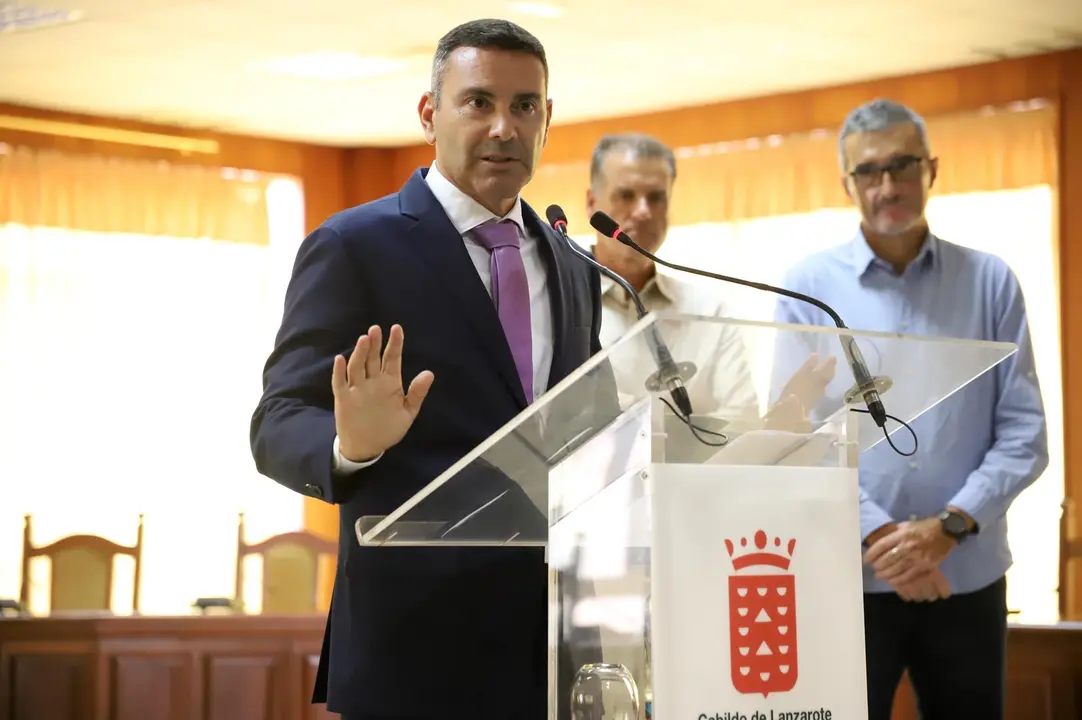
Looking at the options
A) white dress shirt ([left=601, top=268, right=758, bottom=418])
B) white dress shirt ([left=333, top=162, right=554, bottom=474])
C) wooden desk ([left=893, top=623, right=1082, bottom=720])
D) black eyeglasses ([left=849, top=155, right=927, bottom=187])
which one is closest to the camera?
white dress shirt ([left=601, top=268, right=758, bottom=418])

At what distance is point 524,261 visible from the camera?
199 centimetres

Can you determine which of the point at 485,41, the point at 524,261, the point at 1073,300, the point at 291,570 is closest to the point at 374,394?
the point at 524,261

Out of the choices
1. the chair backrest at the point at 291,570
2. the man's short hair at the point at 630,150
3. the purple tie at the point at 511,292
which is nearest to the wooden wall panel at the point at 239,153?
the chair backrest at the point at 291,570

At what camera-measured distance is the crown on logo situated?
4.57ft

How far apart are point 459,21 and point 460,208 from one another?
4.78 metres

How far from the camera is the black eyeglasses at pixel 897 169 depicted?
10.1ft

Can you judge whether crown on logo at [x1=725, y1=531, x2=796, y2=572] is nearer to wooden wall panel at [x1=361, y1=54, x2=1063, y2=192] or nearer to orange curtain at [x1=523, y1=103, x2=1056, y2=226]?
wooden wall panel at [x1=361, y1=54, x2=1063, y2=192]

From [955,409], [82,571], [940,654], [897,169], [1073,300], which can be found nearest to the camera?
[940,654]

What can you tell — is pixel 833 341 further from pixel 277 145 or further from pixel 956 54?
pixel 277 145

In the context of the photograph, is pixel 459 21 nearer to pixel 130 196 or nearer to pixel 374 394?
pixel 130 196

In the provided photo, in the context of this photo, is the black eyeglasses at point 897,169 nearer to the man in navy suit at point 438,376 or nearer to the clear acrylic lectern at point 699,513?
the man in navy suit at point 438,376

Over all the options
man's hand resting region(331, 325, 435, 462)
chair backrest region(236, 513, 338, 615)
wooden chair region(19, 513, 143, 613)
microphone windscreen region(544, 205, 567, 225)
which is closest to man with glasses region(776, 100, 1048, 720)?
microphone windscreen region(544, 205, 567, 225)

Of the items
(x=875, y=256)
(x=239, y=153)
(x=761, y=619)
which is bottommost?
(x=761, y=619)

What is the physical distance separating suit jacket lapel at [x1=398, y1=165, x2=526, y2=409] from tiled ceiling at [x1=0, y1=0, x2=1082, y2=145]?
451cm
